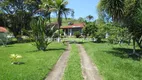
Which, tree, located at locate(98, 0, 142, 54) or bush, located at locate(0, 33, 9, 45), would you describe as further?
bush, located at locate(0, 33, 9, 45)

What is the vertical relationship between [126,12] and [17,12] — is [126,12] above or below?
below

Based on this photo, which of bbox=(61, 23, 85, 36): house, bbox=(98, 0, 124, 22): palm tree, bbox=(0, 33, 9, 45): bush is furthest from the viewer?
bbox=(61, 23, 85, 36): house

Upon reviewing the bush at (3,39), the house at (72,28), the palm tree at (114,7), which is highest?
the palm tree at (114,7)

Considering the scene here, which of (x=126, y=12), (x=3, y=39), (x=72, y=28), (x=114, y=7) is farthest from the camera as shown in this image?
(x=72, y=28)

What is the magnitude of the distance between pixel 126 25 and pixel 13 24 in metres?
36.1

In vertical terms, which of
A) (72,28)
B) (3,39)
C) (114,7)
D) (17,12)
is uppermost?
(17,12)

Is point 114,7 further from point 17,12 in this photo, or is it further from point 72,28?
point 72,28

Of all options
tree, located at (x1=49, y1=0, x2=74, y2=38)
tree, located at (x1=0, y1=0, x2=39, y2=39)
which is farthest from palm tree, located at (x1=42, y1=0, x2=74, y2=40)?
tree, located at (x1=0, y1=0, x2=39, y2=39)

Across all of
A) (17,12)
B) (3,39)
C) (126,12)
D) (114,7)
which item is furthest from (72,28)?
(126,12)

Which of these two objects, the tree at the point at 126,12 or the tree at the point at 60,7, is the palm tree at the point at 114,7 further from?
the tree at the point at 60,7

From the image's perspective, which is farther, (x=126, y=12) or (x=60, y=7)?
(x=60, y=7)

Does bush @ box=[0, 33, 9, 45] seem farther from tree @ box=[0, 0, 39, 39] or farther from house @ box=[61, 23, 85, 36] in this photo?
house @ box=[61, 23, 85, 36]

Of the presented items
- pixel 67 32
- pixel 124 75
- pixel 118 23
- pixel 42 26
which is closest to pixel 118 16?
pixel 118 23

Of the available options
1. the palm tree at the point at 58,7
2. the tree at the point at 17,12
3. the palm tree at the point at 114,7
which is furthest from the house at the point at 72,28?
the palm tree at the point at 114,7
